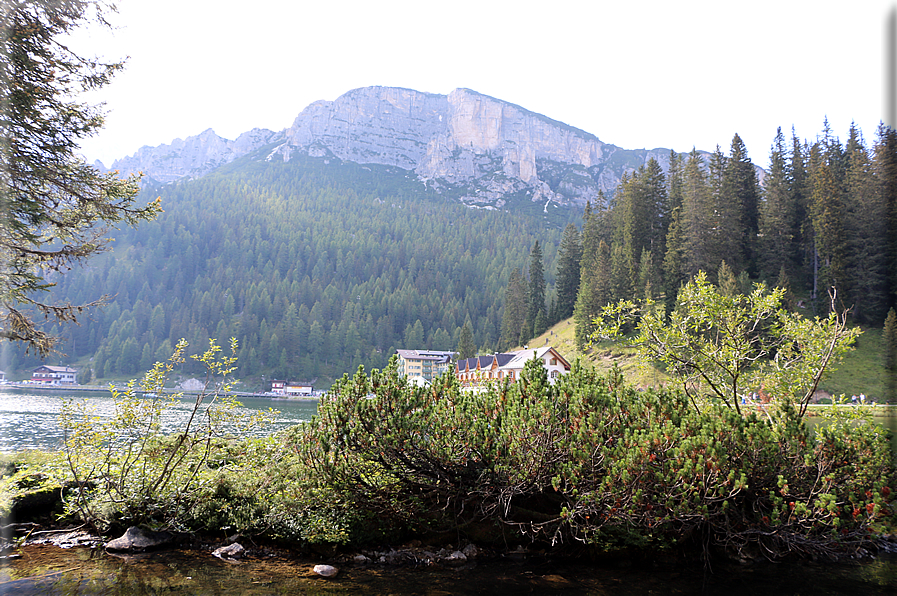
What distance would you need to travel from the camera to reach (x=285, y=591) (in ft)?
28.7

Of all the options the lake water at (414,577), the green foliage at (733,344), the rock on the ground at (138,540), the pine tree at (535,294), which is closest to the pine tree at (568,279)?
the pine tree at (535,294)

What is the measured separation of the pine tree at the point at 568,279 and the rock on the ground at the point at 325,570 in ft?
237

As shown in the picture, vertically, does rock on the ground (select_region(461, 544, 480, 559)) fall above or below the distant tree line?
below

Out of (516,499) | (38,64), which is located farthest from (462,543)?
(38,64)

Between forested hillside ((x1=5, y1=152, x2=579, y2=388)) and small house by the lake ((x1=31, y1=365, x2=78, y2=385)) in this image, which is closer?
small house by the lake ((x1=31, y1=365, x2=78, y2=385))

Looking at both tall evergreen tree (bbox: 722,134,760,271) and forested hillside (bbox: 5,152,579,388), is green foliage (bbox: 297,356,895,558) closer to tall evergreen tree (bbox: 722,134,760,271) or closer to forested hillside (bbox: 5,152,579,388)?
tall evergreen tree (bbox: 722,134,760,271)

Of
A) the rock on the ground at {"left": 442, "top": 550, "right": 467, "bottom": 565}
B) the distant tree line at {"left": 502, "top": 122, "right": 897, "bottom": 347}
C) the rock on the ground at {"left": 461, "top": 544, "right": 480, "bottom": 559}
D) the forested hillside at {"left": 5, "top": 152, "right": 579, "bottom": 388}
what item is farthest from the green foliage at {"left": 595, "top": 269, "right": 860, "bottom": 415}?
the forested hillside at {"left": 5, "top": 152, "right": 579, "bottom": 388}

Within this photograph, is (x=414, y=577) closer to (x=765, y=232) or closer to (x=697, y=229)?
(x=697, y=229)

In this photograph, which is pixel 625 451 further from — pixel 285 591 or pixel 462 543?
pixel 285 591

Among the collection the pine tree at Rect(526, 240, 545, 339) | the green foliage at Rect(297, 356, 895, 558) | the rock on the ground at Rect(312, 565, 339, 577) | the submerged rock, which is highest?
the pine tree at Rect(526, 240, 545, 339)

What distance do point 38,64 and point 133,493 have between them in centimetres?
931

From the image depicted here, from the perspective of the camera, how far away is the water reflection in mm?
8734

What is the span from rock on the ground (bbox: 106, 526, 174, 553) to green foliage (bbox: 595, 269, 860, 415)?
10.8m

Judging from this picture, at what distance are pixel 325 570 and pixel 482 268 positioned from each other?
168 metres
